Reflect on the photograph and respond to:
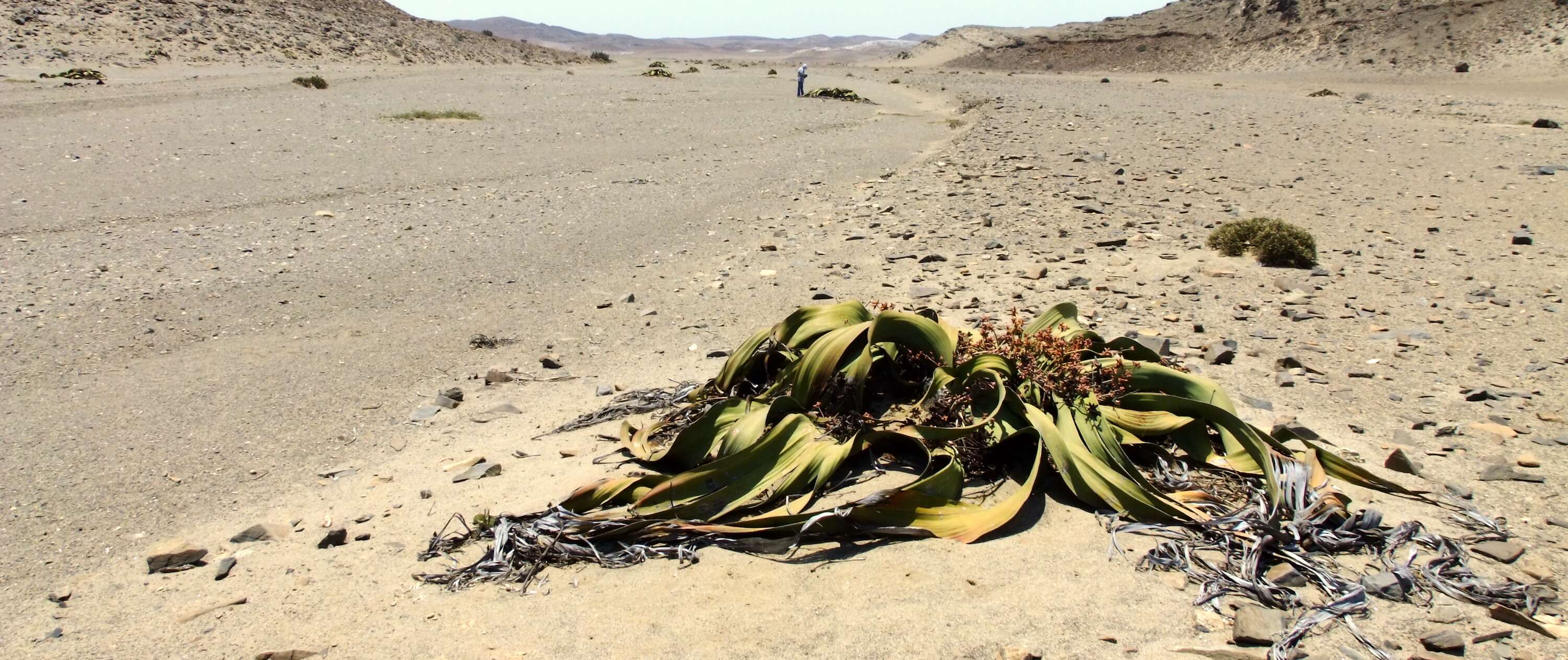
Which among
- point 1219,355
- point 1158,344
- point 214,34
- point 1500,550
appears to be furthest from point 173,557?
point 214,34

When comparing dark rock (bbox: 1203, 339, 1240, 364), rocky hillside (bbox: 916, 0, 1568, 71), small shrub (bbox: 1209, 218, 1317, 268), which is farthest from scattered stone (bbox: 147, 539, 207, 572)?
rocky hillside (bbox: 916, 0, 1568, 71)

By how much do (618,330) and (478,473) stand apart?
6.17 ft

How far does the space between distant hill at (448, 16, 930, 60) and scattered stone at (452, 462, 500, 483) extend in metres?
67.5

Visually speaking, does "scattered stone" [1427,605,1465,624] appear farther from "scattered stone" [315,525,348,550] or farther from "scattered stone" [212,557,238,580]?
"scattered stone" [212,557,238,580]

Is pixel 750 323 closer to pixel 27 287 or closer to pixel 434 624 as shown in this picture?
pixel 434 624

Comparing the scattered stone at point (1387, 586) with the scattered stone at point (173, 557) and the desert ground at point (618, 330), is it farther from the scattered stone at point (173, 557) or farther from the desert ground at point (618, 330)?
the scattered stone at point (173, 557)

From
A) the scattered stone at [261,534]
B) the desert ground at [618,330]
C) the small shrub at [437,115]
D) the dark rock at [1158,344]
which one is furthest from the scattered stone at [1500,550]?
the small shrub at [437,115]

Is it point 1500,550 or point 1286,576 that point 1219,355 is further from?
point 1286,576

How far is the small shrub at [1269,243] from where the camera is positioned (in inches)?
227

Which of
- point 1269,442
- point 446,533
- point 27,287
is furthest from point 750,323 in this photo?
point 27,287

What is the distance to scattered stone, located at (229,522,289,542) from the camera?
304 centimetres

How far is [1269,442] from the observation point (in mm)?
2996

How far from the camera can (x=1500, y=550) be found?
260 centimetres

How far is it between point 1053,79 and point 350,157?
78.9 feet
